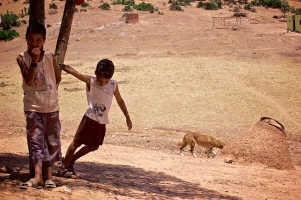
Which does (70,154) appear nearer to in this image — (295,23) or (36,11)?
(36,11)

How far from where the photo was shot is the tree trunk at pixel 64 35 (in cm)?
682

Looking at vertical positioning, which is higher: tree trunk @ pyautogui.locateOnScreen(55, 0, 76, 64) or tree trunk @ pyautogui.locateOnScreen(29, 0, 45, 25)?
tree trunk @ pyautogui.locateOnScreen(29, 0, 45, 25)

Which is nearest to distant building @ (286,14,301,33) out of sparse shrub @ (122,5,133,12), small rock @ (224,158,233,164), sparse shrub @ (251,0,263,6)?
sparse shrub @ (122,5,133,12)

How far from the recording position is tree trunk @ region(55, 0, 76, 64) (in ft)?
22.4

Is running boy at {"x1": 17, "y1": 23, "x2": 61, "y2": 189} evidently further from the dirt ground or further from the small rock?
the small rock

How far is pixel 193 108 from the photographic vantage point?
54.9 ft

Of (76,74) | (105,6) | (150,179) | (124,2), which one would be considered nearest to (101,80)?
(76,74)

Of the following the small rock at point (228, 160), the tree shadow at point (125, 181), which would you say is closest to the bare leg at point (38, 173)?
the tree shadow at point (125, 181)

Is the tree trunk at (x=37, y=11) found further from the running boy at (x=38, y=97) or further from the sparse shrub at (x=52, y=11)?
the sparse shrub at (x=52, y=11)

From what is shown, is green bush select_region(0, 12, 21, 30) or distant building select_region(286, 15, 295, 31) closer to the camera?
Result: distant building select_region(286, 15, 295, 31)

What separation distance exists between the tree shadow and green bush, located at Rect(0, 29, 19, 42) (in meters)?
24.5

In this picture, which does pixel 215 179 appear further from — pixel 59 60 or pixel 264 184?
pixel 59 60

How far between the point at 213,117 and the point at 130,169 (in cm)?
776

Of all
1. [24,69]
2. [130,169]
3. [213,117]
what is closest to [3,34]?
[213,117]
